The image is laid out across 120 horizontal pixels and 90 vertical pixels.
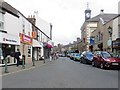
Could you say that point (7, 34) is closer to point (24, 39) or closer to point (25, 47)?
point (24, 39)

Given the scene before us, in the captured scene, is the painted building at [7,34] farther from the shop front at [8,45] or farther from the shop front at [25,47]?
the shop front at [25,47]

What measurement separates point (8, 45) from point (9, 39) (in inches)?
45.1

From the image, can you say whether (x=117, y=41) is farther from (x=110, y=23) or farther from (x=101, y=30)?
(x=101, y=30)

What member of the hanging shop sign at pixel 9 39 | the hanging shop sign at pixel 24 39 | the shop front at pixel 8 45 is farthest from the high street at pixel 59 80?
the hanging shop sign at pixel 24 39

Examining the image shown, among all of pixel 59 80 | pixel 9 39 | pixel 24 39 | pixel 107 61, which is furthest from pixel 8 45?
pixel 59 80

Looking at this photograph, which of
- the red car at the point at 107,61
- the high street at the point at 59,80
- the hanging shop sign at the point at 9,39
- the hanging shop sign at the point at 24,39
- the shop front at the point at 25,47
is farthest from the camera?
the shop front at the point at 25,47

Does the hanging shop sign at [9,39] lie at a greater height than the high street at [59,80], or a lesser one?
greater

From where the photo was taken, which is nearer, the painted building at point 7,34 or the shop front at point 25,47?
the painted building at point 7,34

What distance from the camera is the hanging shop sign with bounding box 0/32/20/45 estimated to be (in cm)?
2658

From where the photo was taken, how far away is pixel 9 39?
28609 mm

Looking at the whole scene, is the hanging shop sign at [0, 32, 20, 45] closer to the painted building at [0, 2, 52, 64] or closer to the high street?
the painted building at [0, 2, 52, 64]

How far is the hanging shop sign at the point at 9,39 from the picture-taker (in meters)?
26.6

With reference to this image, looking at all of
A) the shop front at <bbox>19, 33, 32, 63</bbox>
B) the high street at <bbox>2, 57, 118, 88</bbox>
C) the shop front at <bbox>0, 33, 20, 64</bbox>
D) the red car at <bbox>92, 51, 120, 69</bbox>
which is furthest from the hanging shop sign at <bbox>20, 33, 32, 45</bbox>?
the high street at <bbox>2, 57, 118, 88</bbox>

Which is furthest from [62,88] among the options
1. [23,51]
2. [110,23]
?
[110,23]
